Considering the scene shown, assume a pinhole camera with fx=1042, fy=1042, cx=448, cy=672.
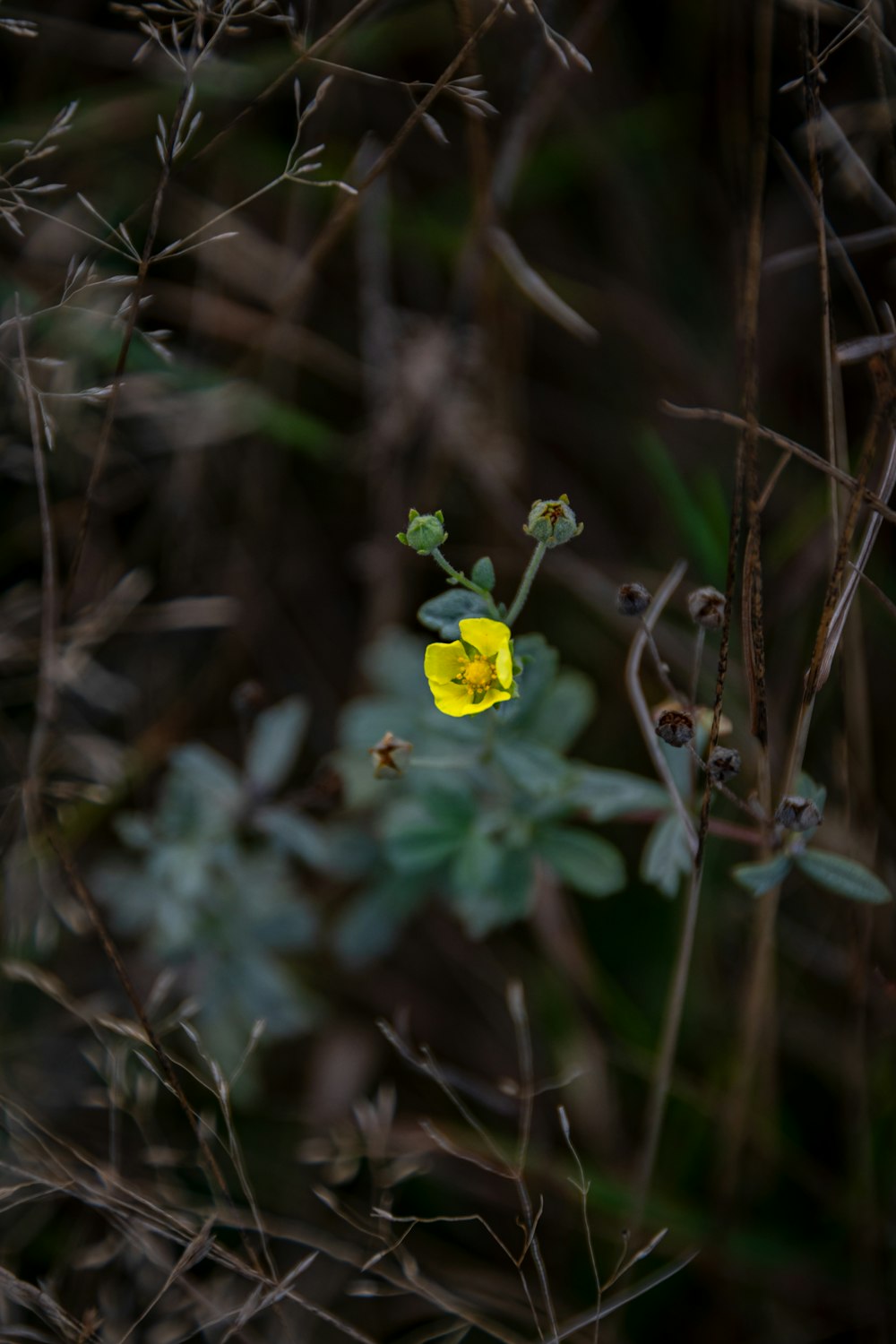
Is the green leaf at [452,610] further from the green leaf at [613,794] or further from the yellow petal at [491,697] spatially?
the green leaf at [613,794]

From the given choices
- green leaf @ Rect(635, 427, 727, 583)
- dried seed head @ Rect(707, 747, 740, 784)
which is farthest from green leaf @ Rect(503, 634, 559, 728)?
green leaf @ Rect(635, 427, 727, 583)

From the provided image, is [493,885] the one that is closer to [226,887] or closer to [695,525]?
[226,887]

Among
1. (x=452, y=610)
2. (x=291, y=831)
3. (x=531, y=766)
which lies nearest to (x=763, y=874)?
(x=531, y=766)

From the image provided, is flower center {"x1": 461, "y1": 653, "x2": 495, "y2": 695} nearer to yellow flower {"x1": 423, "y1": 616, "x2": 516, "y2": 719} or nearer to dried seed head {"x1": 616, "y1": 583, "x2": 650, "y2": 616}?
yellow flower {"x1": 423, "y1": 616, "x2": 516, "y2": 719}

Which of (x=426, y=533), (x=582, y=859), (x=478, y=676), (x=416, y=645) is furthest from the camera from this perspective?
(x=416, y=645)

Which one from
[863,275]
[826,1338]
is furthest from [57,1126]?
[863,275]
